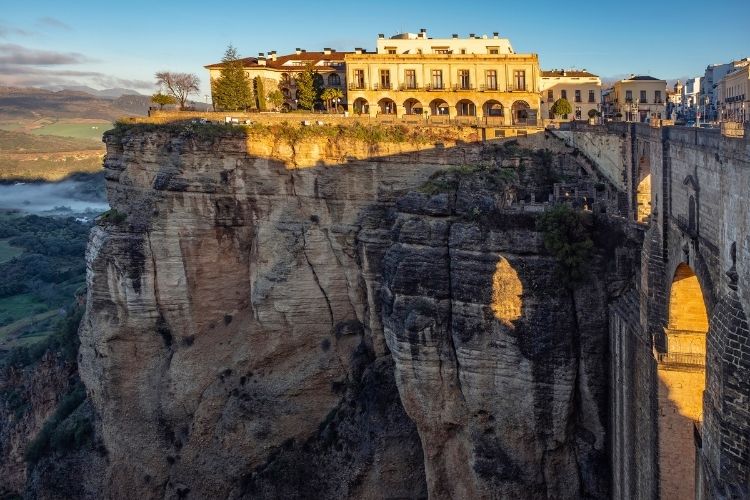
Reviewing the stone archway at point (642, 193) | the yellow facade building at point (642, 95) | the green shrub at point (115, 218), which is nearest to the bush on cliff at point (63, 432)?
the green shrub at point (115, 218)

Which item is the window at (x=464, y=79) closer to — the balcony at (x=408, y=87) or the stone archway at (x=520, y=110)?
the balcony at (x=408, y=87)

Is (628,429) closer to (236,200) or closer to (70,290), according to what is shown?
(236,200)

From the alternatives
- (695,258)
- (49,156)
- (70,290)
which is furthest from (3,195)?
(695,258)

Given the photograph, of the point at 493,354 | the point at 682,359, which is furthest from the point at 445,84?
the point at 682,359

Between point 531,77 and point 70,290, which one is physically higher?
point 531,77

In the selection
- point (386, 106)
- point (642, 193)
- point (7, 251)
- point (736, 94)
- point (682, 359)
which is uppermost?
point (386, 106)

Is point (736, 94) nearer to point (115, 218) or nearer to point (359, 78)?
point (359, 78)
